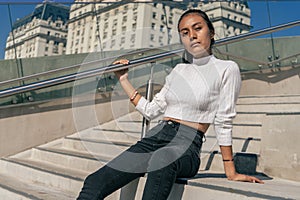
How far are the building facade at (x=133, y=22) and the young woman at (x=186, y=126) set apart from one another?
137 centimetres

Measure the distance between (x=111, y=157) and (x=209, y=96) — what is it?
1148mm

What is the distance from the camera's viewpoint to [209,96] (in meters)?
1.60

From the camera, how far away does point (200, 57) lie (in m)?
1.75

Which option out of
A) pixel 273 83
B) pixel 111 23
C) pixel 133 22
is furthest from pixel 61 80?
pixel 273 83

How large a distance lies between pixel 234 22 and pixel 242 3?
1.28ft

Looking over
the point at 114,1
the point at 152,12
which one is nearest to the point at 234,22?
the point at 152,12

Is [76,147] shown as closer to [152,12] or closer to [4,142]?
[4,142]

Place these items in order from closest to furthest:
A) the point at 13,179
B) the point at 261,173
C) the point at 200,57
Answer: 1. the point at 200,57
2. the point at 261,173
3. the point at 13,179

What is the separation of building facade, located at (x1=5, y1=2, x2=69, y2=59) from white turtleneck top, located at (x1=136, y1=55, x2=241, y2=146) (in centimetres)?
259

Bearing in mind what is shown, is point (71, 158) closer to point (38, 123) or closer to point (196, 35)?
point (38, 123)

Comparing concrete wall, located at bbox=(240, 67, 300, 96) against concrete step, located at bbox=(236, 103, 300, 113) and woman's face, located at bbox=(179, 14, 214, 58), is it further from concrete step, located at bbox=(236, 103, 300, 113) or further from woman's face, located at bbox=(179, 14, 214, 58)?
woman's face, located at bbox=(179, 14, 214, 58)

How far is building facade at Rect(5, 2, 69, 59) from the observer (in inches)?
148

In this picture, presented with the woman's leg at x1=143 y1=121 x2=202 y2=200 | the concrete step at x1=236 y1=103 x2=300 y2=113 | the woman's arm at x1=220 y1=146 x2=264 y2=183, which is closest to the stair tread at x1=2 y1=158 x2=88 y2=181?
the woman's leg at x1=143 y1=121 x2=202 y2=200

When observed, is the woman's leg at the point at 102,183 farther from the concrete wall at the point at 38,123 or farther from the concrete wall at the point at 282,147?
the concrete wall at the point at 38,123
